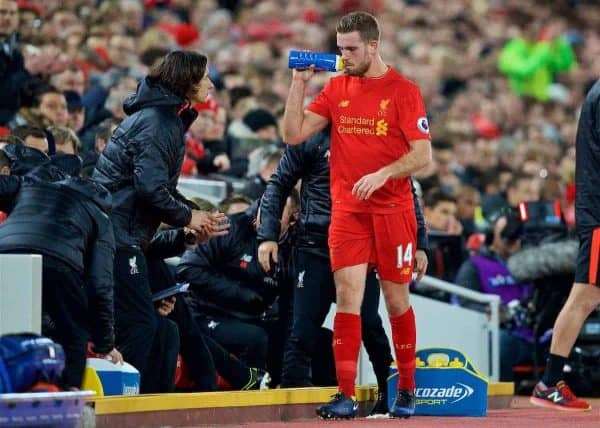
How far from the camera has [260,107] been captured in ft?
50.7

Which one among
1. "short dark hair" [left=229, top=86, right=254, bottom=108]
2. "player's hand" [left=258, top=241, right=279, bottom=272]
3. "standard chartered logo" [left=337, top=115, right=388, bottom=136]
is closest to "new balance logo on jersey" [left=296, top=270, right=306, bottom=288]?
"player's hand" [left=258, top=241, right=279, bottom=272]

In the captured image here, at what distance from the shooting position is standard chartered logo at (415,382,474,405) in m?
9.01

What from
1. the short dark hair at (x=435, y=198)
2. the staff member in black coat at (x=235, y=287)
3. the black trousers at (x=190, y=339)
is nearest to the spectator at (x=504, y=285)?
the short dark hair at (x=435, y=198)

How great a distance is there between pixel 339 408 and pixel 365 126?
1.48 meters

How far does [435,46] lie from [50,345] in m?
18.5

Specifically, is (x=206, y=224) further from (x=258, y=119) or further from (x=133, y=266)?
(x=258, y=119)

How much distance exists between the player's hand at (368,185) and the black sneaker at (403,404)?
1.19 m

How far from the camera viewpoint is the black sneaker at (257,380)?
31.8 ft

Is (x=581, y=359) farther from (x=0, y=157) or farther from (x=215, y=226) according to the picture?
(x=0, y=157)

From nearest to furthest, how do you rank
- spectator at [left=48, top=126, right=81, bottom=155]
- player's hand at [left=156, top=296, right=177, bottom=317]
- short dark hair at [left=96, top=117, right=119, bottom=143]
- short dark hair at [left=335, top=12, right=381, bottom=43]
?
short dark hair at [left=335, top=12, right=381, bottom=43] → player's hand at [left=156, top=296, right=177, bottom=317] → spectator at [left=48, top=126, right=81, bottom=155] → short dark hair at [left=96, top=117, right=119, bottom=143]

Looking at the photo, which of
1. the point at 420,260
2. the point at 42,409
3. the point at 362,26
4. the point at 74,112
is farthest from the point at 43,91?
the point at 42,409

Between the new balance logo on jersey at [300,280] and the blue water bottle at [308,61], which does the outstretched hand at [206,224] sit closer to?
the new balance logo on jersey at [300,280]

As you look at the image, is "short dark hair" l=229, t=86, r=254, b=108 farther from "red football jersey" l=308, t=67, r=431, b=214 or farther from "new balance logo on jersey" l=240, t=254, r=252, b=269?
"red football jersey" l=308, t=67, r=431, b=214

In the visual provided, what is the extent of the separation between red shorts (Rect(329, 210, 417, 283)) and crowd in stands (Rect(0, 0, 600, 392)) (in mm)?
1081
